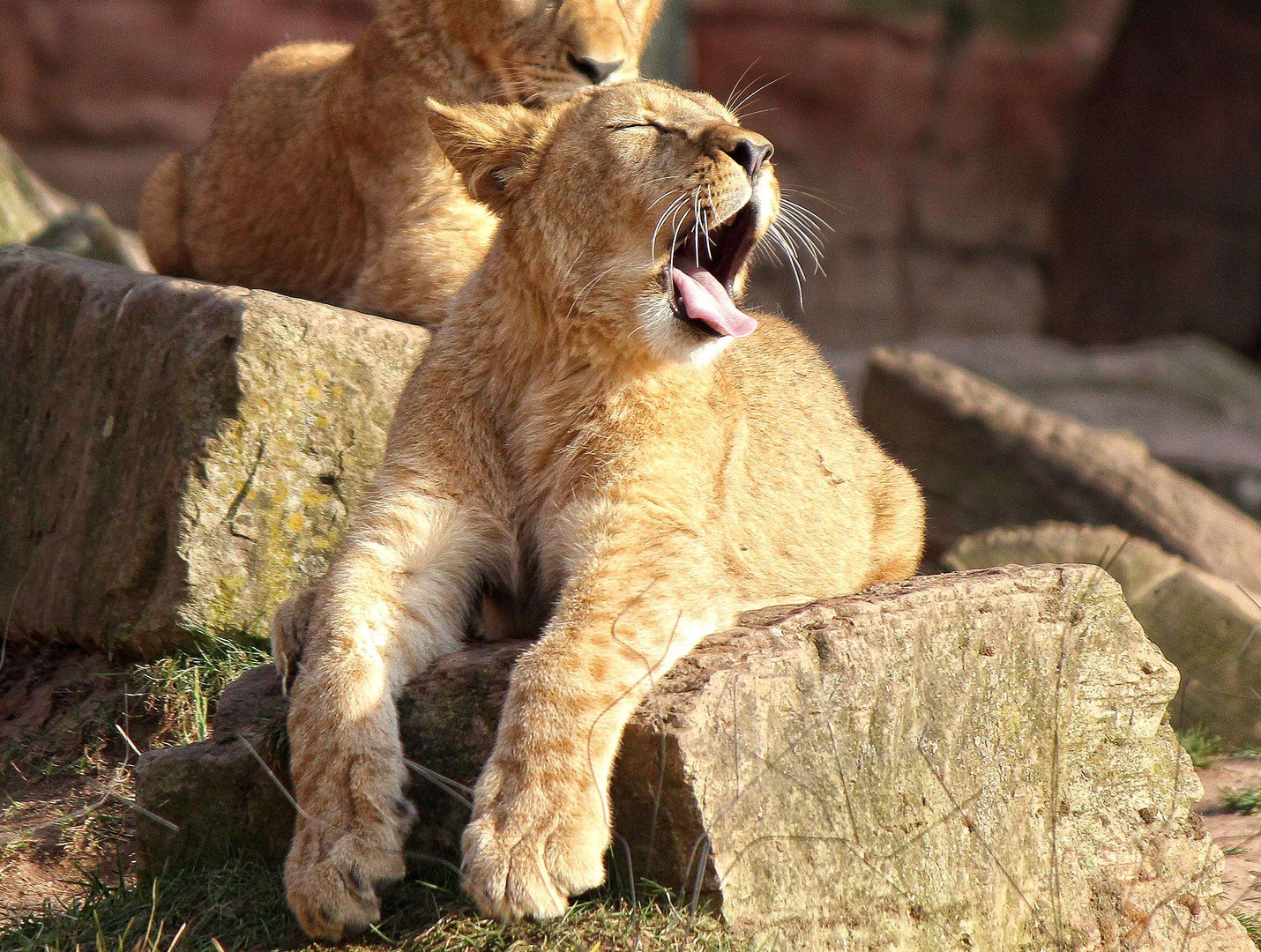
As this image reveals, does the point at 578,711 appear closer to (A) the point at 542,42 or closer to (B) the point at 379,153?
(A) the point at 542,42

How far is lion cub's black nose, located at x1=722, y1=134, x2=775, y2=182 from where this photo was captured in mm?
3664

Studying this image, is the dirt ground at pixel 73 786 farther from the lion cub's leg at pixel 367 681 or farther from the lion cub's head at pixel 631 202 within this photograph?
the lion cub's head at pixel 631 202

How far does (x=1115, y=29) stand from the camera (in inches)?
641

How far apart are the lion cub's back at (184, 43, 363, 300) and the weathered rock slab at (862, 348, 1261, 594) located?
142 inches

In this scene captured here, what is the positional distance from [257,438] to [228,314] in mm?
406

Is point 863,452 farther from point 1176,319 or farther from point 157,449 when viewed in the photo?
point 1176,319

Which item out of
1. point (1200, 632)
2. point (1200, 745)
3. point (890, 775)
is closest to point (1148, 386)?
point (1200, 632)

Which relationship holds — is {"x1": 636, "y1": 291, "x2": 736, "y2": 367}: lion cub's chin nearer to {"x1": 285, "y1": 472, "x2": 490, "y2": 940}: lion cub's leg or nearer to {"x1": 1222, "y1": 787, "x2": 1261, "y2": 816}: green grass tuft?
{"x1": 285, "y1": 472, "x2": 490, "y2": 940}: lion cub's leg

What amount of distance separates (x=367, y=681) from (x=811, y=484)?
1.61 meters

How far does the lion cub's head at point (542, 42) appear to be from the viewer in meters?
5.23

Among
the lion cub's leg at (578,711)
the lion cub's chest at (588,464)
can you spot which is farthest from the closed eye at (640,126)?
the lion cub's leg at (578,711)

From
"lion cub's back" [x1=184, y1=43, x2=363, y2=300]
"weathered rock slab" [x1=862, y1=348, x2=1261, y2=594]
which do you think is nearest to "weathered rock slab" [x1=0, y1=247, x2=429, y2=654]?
"lion cub's back" [x1=184, y1=43, x2=363, y2=300]

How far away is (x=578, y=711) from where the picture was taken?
122 inches

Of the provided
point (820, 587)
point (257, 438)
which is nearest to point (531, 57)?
point (257, 438)
